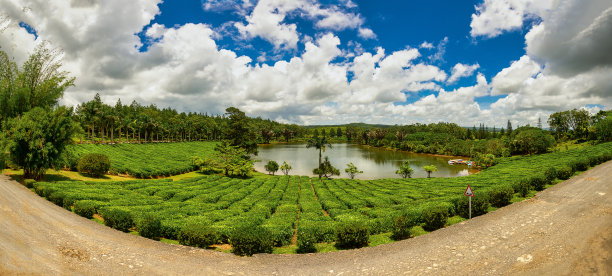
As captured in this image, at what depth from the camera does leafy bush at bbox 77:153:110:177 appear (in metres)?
33.8

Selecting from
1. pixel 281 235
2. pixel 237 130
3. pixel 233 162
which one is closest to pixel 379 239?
pixel 281 235

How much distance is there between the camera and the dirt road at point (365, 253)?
10.4 m

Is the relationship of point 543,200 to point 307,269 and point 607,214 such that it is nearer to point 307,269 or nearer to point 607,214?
point 607,214

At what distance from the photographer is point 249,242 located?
41.9ft

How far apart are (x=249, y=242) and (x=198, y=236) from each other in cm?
310

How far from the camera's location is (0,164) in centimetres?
2580

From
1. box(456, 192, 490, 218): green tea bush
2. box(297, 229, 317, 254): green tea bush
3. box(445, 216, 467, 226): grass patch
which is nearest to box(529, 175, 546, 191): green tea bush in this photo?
box(456, 192, 490, 218): green tea bush

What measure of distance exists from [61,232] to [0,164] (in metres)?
21.5

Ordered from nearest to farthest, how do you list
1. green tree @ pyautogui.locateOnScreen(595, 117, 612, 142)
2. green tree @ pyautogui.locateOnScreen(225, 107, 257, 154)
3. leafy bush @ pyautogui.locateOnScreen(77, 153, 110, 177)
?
leafy bush @ pyautogui.locateOnScreen(77, 153, 110, 177) → green tree @ pyautogui.locateOnScreen(225, 107, 257, 154) → green tree @ pyautogui.locateOnScreen(595, 117, 612, 142)

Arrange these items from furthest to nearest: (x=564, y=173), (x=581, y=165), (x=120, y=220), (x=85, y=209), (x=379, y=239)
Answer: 1. (x=581, y=165)
2. (x=564, y=173)
3. (x=85, y=209)
4. (x=120, y=220)
5. (x=379, y=239)

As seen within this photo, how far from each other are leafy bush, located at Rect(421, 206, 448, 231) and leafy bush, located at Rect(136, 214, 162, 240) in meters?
16.7

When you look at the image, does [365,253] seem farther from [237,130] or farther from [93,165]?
[237,130]

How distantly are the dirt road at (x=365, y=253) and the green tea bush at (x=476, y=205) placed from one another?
1.55 m

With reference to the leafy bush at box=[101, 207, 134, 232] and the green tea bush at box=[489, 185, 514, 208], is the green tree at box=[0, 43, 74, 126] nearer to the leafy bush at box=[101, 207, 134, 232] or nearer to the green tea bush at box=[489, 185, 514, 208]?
the leafy bush at box=[101, 207, 134, 232]
